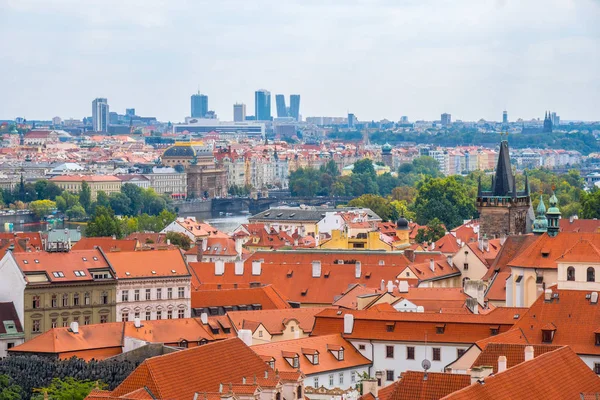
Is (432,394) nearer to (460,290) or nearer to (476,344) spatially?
(476,344)

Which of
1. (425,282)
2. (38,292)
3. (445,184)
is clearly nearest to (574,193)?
(445,184)

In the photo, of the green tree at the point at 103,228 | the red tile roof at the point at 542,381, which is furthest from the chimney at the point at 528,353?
the green tree at the point at 103,228

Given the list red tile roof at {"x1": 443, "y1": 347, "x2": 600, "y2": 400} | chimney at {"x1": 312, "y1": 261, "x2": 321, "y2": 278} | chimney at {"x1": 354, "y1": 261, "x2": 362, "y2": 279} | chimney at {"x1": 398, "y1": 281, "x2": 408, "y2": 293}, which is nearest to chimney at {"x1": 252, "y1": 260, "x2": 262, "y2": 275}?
chimney at {"x1": 312, "y1": 261, "x2": 321, "y2": 278}

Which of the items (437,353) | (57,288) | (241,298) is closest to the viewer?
(437,353)

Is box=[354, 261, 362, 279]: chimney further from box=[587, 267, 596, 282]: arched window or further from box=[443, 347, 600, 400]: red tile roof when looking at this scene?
box=[443, 347, 600, 400]: red tile roof

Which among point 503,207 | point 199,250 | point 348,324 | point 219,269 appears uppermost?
point 503,207

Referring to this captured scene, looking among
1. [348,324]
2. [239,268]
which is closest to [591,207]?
[239,268]

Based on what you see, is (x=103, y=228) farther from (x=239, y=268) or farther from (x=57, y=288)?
(x=57, y=288)

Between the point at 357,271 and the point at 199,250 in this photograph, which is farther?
the point at 199,250
